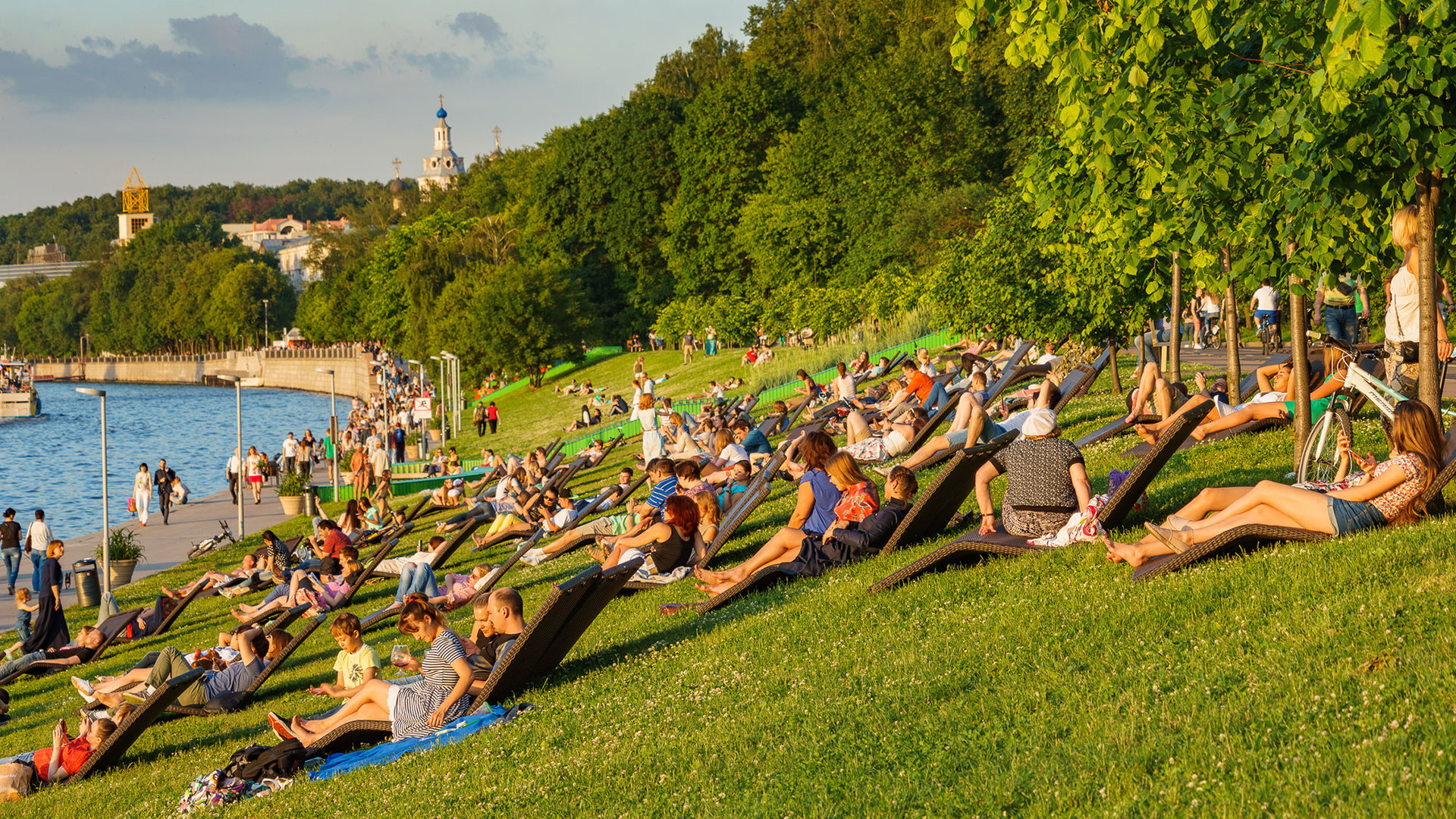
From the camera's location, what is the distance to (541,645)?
24.2 ft

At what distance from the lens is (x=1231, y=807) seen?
3830 millimetres

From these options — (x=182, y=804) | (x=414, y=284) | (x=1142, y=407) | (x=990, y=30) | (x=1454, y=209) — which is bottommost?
(x=182, y=804)

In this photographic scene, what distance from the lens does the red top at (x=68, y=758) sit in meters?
8.74

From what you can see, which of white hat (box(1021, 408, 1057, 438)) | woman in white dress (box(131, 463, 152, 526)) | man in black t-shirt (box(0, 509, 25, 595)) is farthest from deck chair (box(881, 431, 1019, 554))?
woman in white dress (box(131, 463, 152, 526))

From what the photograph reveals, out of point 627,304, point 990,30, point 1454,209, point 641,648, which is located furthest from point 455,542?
point 627,304

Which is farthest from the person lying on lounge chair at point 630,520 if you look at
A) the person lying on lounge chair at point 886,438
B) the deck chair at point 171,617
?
the deck chair at point 171,617

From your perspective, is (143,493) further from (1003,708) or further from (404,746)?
(1003,708)

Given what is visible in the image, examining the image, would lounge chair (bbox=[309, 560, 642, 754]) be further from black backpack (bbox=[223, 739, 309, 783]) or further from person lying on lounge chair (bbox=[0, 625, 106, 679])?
person lying on lounge chair (bbox=[0, 625, 106, 679])

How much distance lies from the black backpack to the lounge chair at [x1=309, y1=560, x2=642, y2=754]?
8.0 inches

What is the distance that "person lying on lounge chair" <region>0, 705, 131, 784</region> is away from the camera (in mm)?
8727

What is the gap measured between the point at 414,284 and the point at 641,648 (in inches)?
2554

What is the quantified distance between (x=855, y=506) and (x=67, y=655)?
9.39 m

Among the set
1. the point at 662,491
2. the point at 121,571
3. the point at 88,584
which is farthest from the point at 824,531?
the point at 121,571

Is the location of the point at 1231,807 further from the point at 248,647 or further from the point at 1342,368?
the point at 248,647
